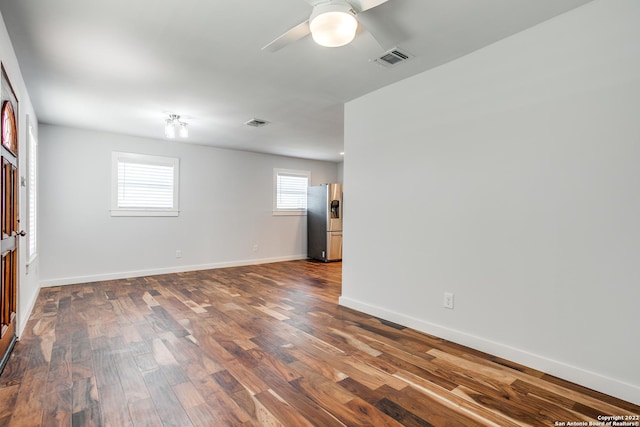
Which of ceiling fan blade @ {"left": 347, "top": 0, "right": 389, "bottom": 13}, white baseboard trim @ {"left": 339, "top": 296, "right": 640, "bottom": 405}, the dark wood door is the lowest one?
white baseboard trim @ {"left": 339, "top": 296, "right": 640, "bottom": 405}

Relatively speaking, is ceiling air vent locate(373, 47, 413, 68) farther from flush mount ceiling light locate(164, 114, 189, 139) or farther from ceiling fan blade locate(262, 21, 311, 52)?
flush mount ceiling light locate(164, 114, 189, 139)

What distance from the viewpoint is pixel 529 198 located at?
227 cm

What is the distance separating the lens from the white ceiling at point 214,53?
206cm

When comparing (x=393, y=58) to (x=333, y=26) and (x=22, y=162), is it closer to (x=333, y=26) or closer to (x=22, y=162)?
(x=333, y=26)

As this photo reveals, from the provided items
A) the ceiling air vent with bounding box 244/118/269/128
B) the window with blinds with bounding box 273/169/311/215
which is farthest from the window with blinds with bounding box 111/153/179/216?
the window with blinds with bounding box 273/169/311/215

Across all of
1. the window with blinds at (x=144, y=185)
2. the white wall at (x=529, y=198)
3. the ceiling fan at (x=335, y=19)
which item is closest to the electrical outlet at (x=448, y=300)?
the white wall at (x=529, y=198)

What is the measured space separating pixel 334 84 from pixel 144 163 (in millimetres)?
3850

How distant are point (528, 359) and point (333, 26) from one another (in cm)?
249

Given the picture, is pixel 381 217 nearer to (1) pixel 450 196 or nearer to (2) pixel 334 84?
(1) pixel 450 196

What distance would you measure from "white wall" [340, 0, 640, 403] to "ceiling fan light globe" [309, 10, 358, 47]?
1346 millimetres

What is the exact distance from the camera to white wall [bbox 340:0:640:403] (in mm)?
1910

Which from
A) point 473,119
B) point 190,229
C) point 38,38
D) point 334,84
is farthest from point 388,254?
point 190,229

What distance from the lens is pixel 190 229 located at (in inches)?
236

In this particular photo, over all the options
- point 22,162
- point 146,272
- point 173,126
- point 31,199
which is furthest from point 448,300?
point 146,272
